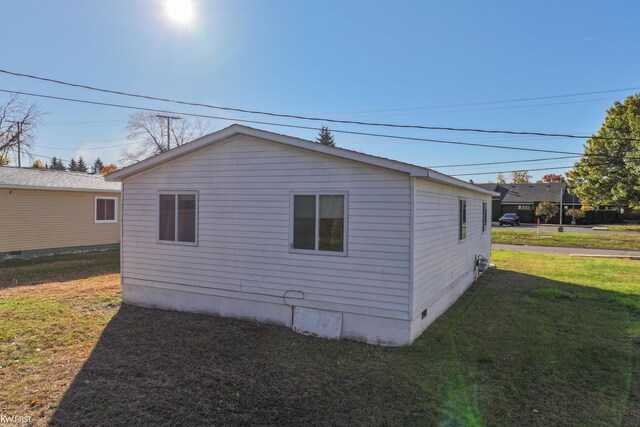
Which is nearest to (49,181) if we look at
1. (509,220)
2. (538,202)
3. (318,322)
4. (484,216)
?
(318,322)

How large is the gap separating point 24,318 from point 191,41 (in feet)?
25.1

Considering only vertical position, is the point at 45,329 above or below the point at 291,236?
below

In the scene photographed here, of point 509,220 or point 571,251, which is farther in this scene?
point 509,220

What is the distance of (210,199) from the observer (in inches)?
278

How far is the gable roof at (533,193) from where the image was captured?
46.2 metres

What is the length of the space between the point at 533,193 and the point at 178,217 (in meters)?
50.8

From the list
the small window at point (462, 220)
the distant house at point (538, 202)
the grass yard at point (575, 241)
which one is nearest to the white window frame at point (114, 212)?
the small window at point (462, 220)

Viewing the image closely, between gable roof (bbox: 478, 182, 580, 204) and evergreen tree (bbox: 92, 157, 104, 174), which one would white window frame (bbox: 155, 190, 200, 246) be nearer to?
gable roof (bbox: 478, 182, 580, 204)

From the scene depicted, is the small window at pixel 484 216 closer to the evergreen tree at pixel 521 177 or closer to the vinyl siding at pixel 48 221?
the vinyl siding at pixel 48 221

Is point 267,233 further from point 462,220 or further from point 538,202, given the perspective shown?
point 538,202

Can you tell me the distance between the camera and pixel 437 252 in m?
6.90

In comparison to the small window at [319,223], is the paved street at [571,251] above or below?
below

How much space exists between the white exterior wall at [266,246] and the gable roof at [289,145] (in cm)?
15

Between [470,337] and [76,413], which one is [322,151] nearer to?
[470,337]
